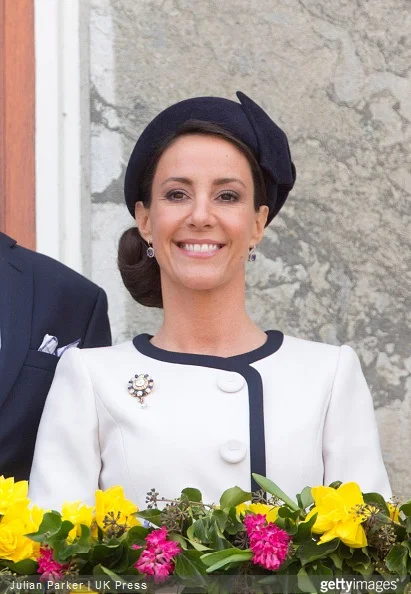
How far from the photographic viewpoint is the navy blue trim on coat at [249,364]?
7.79ft

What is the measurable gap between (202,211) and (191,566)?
79cm

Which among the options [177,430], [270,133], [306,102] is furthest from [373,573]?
[306,102]

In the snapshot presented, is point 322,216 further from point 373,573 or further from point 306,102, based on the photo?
point 373,573

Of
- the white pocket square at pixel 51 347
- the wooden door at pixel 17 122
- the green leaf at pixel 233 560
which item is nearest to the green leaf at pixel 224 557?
the green leaf at pixel 233 560

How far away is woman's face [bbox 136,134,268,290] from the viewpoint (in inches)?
97.5

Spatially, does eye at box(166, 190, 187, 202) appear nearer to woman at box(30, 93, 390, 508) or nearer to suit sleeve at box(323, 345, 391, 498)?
woman at box(30, 93, 390, 508)

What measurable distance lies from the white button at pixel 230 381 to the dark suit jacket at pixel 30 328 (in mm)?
462

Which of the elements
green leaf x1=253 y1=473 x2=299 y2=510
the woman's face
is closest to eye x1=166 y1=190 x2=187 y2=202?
the woman's face

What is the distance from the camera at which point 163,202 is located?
252 centimetres

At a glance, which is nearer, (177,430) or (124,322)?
(177,430)

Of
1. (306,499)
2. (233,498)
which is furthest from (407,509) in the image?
(233,498)

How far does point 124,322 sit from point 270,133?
101 cm

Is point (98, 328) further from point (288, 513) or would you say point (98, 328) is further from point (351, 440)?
point (288, 513)

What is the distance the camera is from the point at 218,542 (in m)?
1.95
